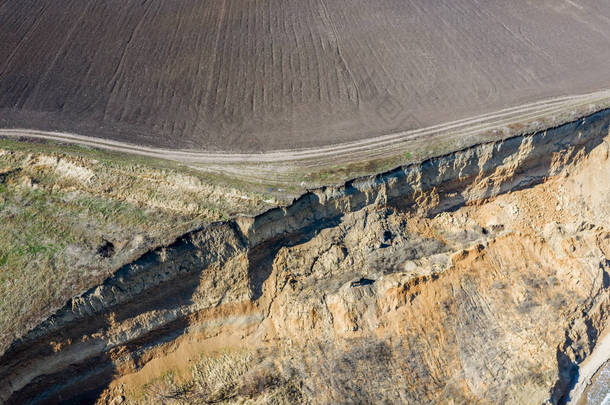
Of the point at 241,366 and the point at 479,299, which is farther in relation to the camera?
the point at 479,299

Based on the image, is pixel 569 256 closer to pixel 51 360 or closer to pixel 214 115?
pixel 214 115

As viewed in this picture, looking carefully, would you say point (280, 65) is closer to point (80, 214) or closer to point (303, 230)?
point (303, 230)

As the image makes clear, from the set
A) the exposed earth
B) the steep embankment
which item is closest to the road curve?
the exposed earth

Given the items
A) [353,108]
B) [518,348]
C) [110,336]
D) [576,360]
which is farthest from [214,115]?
[576,360]

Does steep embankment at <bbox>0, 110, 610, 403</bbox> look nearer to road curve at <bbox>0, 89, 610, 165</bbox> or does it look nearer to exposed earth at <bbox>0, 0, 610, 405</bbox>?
exposed earth at <bbox>0, 0, 610, 405</bbox>

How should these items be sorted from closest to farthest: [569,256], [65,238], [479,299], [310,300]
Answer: [65,238]
[310,300]
[479,299]
[569,256]

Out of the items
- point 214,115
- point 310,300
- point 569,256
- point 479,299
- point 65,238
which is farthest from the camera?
point 214,115

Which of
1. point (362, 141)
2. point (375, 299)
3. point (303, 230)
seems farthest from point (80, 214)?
point (362, 141)

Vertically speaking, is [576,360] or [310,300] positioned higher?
[310,300]


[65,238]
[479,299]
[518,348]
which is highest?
[65,238]
